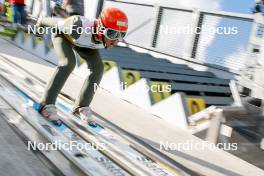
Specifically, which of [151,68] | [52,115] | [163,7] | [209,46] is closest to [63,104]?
[52,115]

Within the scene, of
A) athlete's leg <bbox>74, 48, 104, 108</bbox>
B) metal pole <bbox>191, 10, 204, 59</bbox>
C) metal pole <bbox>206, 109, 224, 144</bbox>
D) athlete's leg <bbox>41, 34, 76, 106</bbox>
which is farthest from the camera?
metal pole <bbox>191, 10, 204, 59</bbox>

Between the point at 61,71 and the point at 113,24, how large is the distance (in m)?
0.83

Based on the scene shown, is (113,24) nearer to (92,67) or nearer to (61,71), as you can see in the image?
(92,67)

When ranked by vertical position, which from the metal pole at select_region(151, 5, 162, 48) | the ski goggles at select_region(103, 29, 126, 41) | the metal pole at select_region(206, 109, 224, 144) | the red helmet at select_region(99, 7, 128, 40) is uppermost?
the red helmet at select_region(99, 7, 128, 40)

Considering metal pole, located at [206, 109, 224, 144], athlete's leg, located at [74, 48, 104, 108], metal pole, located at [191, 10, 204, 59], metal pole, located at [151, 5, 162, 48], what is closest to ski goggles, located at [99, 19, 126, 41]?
athlete's leg, located at [74, 48, 104, 108]

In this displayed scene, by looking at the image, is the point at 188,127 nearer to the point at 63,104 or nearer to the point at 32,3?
the point at 63,104

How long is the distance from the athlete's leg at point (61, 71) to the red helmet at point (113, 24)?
60cm

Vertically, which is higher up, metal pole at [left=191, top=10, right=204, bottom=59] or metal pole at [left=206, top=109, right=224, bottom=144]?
metal pole at [left=191, top=10, right=204, bottom=59]

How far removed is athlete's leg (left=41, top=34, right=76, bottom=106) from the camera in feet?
13.6

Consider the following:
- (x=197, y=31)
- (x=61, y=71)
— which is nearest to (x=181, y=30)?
(x=197, y=31)

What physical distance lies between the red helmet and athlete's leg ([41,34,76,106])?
0.60 meters

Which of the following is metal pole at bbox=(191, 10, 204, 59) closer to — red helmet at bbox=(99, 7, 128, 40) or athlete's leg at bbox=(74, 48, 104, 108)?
athlete's leg at bbox=(74, 48, 104, 108)

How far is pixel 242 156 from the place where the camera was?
5.08 meters

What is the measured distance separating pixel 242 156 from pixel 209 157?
50.7 inches
